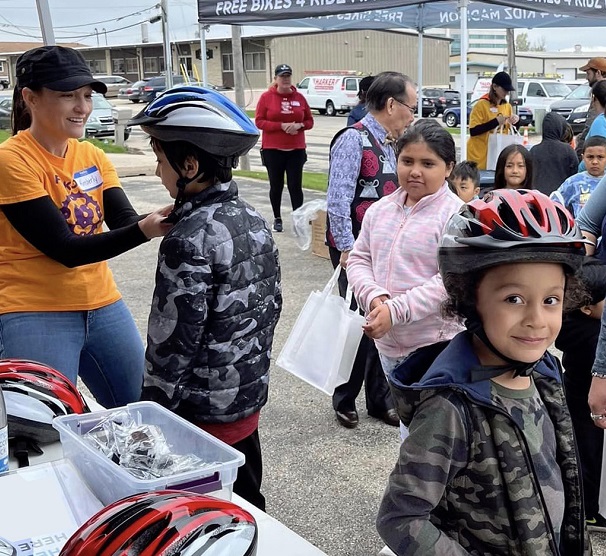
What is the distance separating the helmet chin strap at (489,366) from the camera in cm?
177

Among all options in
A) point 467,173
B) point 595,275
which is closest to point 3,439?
point 595,275

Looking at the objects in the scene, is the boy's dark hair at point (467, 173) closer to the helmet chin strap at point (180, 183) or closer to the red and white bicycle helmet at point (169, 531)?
the helmet chin strap at point (180, 183)

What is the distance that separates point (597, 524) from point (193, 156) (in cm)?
257

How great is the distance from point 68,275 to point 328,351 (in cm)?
157

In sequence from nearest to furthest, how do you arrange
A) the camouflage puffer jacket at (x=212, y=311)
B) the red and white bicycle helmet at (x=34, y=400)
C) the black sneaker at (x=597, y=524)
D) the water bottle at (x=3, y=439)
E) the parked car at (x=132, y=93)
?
1. the water bottle at (x=3, y=439)
2. the red and white bicycle helmet at (x=34, y=400)
3. the camouflage puffer jacket at (x=212, y=311)
4. the black sneaker at (x=597, y=524)
5. the parked car at (x=132, y=93)

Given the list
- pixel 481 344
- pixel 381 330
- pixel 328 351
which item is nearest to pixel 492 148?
pixel 328 351

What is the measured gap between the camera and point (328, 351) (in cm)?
414

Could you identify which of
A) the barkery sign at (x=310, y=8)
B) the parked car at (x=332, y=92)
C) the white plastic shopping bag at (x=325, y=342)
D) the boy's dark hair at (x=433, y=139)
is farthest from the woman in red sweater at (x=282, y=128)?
the parked car at (x=332, y=92)

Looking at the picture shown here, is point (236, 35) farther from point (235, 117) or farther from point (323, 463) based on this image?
point (235, 117)

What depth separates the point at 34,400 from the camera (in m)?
2.30

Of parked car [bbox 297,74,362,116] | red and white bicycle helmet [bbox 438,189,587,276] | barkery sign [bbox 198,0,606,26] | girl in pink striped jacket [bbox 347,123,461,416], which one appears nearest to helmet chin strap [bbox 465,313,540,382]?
red and white bicycle helmet [bbox 438,189,587,276]

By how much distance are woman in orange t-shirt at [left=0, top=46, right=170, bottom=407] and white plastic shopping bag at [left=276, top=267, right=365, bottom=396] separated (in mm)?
1228

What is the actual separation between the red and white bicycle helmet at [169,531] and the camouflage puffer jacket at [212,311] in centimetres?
96

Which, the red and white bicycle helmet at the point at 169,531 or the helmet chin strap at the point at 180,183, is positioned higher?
the helmet chin strap at the point at 180,183
